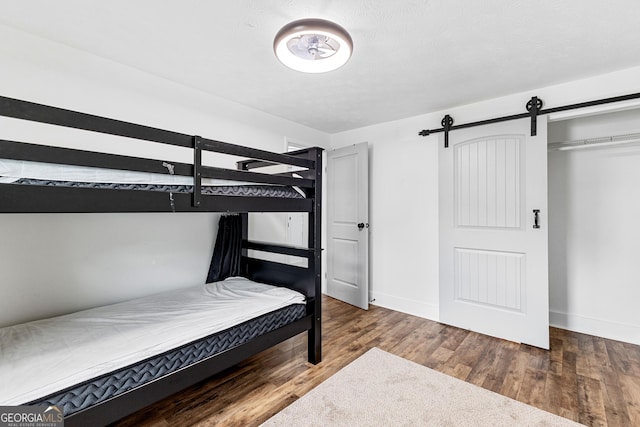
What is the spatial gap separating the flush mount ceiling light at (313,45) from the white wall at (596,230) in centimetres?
266

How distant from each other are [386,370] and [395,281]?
4.94ft

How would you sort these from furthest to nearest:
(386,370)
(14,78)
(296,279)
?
(296,279), (386,370), (14,78)

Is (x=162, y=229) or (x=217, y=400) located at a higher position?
(x=162, y=229)

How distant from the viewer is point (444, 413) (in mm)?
1688

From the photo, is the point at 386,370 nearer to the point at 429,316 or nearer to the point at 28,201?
the point at 429,316

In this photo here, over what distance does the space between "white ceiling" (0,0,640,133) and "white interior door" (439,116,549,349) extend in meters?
0.53

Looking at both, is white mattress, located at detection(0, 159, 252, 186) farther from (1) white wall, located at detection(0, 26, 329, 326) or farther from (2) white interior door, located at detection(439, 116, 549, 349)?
(2) white interior door, located at detection(439, 116, 549, 349)

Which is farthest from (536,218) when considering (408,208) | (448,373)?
(448,373)

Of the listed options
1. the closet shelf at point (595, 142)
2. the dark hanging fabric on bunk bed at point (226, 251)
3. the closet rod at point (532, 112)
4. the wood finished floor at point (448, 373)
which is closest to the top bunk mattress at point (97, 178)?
the dark hanging fabric on bunk bed at point (226, 251)

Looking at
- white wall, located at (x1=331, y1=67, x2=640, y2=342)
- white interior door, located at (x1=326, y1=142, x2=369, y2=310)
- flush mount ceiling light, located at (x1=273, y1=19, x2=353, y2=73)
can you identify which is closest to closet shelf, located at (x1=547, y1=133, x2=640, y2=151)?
white wall, located at (x1=331, y1=67, x2=640, y2=342)

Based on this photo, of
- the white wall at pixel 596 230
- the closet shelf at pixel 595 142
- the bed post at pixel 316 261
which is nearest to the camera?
the bed post at pixel 316 261

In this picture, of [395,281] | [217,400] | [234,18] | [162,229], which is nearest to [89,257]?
[162,229]

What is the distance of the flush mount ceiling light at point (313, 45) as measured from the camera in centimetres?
148

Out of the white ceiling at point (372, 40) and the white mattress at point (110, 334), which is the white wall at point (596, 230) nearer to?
the white ceiling at point (372, 40)
